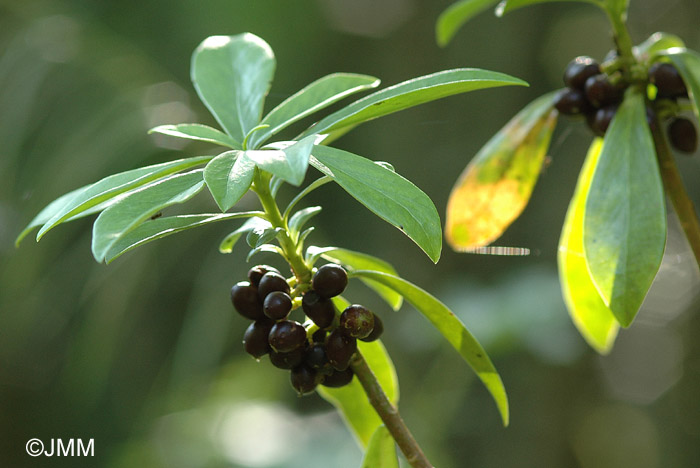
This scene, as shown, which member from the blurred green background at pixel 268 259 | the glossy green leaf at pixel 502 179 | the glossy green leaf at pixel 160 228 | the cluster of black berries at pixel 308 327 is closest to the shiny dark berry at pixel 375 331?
the cluster of black berries at pixel 308 327

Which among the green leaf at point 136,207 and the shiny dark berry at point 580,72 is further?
the shiny dark berry at point 580,72

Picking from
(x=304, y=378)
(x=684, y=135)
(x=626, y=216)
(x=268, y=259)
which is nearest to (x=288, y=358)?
(x=304, y=378)

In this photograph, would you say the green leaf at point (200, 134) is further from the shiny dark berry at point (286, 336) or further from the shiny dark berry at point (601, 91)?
the shiny dark berry at point (601, 91)

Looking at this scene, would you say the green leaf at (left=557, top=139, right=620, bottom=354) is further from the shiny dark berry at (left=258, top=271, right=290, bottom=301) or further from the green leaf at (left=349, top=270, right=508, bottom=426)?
the shiny dark berry at (left=258, top=271, right=290, bottom=301)

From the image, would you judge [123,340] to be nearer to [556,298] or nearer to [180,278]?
[180,278]

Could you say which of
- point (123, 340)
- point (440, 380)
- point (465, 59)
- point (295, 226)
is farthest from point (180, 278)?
point (295, 226)

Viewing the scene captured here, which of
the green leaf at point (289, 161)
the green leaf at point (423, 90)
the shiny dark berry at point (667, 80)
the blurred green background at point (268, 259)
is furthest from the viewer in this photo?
the blurred green background at point (268, 259)

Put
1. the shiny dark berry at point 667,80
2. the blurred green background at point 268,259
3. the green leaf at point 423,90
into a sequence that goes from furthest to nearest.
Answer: the blurred green background at point 268,259 < the shiny dark berry at point 667,80 < the green leaf at point 423,90

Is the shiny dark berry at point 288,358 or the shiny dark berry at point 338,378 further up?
the shiny dark berry at point 288,358
